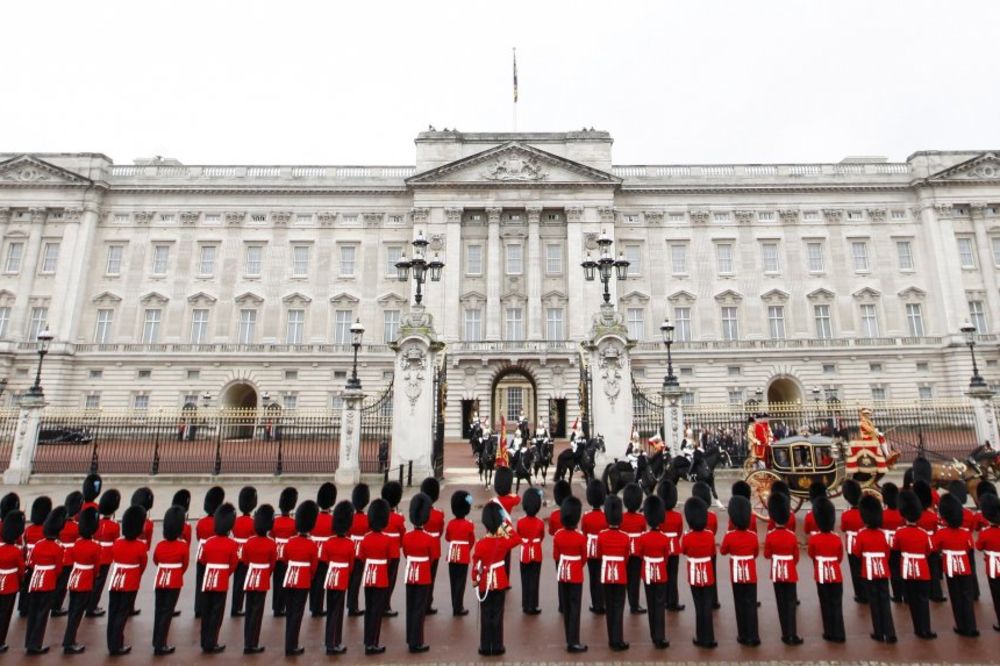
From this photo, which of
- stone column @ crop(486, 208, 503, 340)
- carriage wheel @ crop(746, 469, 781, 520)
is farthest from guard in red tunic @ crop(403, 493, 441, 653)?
stone column @ crop(486, 208, 503, 340)

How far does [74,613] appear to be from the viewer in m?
5.66

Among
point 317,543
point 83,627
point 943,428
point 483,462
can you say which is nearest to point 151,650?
A: point 83,627

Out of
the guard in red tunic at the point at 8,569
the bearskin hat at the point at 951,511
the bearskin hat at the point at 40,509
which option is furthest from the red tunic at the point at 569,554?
the bearskin hat at the point at 40,509

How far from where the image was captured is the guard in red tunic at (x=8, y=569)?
5.52 m

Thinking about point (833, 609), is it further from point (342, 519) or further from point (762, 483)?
point (762, 483)

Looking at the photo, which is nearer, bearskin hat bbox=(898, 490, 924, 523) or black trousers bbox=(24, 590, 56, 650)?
black trousers bbox=(24, 590, 56, 650)

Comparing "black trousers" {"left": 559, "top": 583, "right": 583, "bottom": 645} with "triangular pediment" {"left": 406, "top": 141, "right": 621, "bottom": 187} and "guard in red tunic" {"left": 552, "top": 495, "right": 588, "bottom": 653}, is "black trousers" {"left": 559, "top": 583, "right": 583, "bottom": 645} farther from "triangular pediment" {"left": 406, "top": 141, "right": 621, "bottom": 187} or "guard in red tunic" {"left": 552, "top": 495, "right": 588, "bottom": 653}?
"triangular pediment" {"left": 406, "top": 141, "right": 621, "bottom": 187}

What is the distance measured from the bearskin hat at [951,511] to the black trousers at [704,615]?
2803 mm

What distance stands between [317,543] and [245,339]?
122 feet

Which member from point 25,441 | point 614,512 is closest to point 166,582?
point 614,512

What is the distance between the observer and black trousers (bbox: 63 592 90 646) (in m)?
5.64

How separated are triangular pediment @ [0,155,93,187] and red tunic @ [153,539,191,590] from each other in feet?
149

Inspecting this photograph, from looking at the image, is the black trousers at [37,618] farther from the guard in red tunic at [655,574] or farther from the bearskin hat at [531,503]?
the guard in red tunic at [655,574]

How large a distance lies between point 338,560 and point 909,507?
20.7 feet
